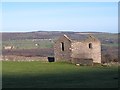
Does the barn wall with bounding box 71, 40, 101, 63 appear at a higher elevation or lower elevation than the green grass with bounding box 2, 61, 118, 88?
higher

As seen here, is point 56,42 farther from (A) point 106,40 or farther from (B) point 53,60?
(A) point 106,40

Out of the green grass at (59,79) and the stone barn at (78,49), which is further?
the stone barn at (78,49)

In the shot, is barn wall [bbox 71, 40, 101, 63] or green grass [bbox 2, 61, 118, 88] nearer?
green grass [bbox 2, 61, 118, 88]

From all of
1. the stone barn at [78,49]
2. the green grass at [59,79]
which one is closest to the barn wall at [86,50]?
the stone barn at [78,49]

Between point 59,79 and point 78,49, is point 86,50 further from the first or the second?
point 59,79

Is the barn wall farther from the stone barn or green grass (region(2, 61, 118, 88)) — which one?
green grass (region(2, 61, 118, 88))

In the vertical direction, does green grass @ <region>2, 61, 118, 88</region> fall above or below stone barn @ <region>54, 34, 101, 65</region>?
below

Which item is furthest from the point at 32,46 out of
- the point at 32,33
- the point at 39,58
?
the point at 39,58

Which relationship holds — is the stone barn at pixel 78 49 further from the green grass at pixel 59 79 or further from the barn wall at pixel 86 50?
the green grass at pixel 59 79

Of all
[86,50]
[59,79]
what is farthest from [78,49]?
[59,79]

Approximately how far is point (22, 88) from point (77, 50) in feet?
107

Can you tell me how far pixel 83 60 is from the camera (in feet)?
185

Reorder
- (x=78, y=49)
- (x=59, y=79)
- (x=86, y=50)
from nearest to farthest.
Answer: (x=59, y=79), (x=86, y=50), (x=78, y=49)

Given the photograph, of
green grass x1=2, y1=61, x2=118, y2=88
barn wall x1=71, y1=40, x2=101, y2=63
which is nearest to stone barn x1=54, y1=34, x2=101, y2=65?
barn wall x1=71, y1=40, x2=101, y2=63
